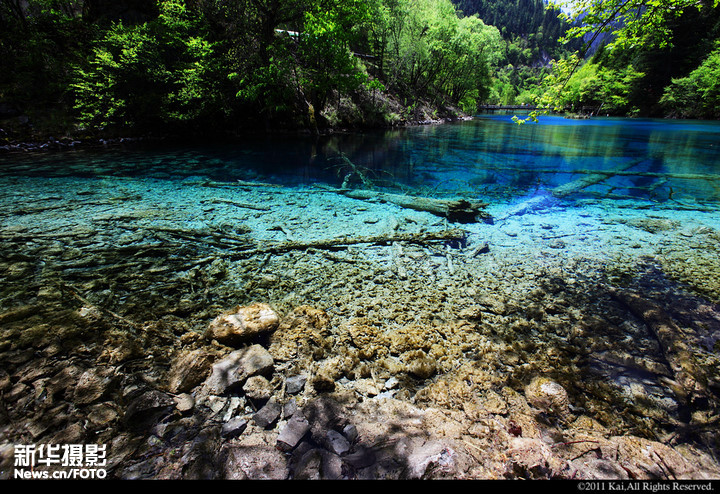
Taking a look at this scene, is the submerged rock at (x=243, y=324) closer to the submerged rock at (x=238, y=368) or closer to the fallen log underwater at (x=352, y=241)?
the submerged rock at (x=238, y=368)

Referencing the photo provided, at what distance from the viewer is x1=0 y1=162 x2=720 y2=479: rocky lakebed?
237cm

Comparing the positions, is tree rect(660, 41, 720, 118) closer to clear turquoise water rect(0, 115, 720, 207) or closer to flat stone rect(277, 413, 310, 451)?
clear turquoise water rect(0, 115, 720, 207)

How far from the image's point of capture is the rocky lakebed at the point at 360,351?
2.37m

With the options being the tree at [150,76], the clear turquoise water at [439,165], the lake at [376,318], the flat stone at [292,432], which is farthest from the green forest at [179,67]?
the flat stone at [292,432]

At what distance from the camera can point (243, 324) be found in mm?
3633

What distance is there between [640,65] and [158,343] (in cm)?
8532

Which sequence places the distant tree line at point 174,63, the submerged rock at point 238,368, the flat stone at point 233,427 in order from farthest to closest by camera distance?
the distant tree line at point 174,63 < the submerged rock at point 238,368 < the flat stone at point 233,427

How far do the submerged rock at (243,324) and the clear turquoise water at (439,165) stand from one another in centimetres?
886

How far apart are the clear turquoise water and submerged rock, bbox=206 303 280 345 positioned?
886 centimetres

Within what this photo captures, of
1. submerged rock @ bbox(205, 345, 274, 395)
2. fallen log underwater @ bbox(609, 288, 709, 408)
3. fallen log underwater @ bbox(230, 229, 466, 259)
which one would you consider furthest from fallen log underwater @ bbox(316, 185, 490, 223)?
submerged rock @ bbox(205, 345, 274, 395)

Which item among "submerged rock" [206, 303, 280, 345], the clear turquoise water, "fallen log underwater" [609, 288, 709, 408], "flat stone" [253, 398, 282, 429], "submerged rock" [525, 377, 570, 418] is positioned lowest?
"fallen log underwater" [609, 288, 709, 408]

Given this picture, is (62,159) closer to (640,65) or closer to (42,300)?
(42,300)

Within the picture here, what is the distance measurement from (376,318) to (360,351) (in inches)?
28.9

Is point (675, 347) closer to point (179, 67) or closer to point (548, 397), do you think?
point (548, 397)
